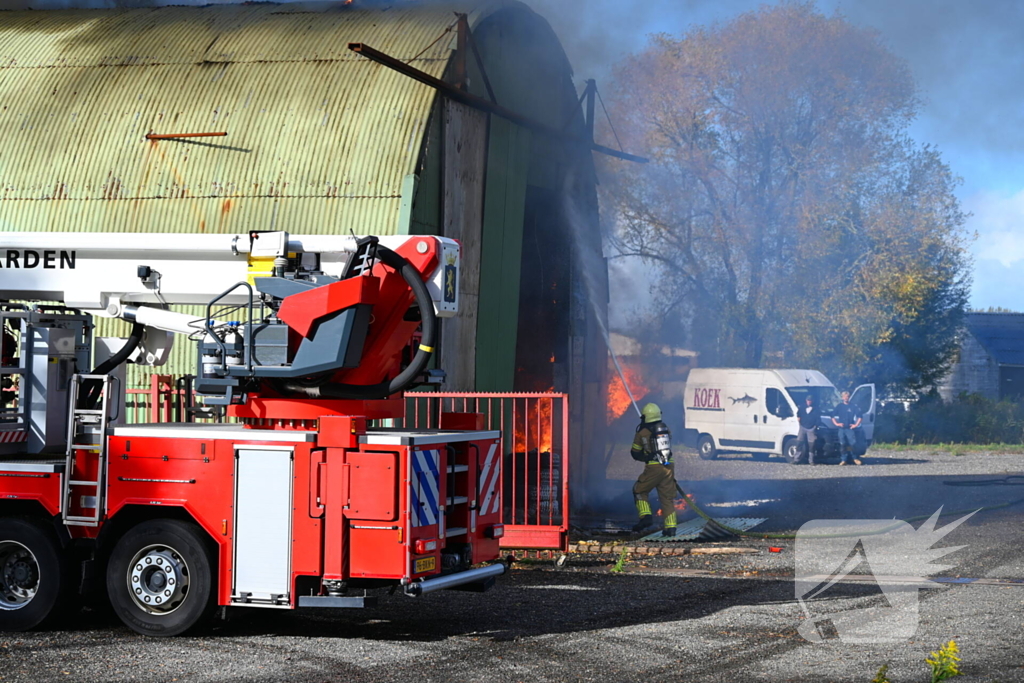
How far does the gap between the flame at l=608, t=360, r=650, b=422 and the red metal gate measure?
8.56m

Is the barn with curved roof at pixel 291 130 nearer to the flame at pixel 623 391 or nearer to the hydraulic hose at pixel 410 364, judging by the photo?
the hydraulic hose at pixel 410 364

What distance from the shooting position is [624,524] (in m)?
16.2

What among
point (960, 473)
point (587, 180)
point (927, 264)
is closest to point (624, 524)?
point (587, 180)

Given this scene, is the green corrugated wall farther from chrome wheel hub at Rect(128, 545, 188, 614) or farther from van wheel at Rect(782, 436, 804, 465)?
van wheel at Rect(782, 436, 804, 465)

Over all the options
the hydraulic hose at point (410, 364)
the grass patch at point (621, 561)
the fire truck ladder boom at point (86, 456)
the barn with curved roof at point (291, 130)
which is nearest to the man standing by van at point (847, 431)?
the barn with curved roof at point (291, 130)

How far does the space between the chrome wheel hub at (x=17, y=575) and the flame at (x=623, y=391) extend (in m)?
19.4

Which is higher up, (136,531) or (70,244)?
(70,244)

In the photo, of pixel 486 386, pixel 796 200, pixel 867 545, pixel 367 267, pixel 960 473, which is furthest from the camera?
pixel 796 200

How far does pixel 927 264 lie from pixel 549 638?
28.2 m

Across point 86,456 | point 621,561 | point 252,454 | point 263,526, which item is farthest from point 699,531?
point 86,456

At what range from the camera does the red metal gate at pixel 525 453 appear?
1312 cm

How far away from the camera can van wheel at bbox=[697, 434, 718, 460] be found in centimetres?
2917

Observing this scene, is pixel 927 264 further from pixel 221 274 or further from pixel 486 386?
pixel 221 274

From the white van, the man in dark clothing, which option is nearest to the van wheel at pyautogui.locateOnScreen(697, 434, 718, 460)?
the white van
